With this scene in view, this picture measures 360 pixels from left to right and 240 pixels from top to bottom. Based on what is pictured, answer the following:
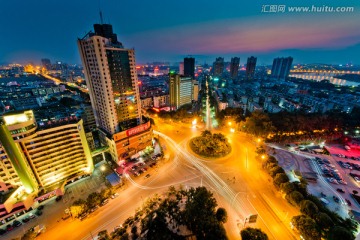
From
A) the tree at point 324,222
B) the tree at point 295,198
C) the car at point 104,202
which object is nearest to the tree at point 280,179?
the tree at point 295,198

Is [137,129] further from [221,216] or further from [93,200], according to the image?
[221,216]

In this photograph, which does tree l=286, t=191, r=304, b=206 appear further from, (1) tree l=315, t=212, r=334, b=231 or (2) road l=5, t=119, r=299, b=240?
(1) tree l=315, t=212, r=334, b=231

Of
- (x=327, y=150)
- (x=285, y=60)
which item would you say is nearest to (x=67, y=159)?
(x=327, y=150)

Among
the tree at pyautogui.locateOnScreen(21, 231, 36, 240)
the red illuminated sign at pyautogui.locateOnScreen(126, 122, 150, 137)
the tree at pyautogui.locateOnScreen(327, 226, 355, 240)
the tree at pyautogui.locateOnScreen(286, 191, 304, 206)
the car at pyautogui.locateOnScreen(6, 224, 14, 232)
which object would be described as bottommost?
the car at pyautogui.locateOnScreen(6, 224, 14, 232)

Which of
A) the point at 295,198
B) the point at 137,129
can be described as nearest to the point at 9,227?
the point at 137,129

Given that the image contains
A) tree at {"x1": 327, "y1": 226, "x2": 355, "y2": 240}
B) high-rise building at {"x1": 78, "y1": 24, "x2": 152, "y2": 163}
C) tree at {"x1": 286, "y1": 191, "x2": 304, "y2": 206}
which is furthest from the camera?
high-rise building at {"x1": 78, "y1": 24, "x2": 152, "y2": 163}

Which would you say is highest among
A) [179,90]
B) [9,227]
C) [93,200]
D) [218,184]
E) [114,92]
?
[114,92]

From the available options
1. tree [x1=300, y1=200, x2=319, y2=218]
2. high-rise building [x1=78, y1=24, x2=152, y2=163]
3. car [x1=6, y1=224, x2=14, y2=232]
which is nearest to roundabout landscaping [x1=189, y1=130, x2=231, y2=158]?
high-rise building [x1=78, y1=24, x2=152, y2=163]

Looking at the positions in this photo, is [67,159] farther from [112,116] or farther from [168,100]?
[168,100]
